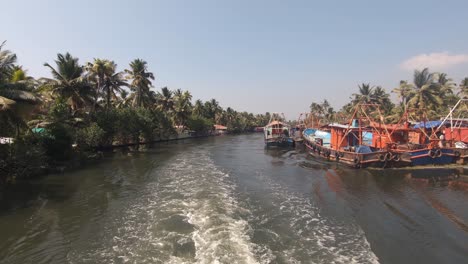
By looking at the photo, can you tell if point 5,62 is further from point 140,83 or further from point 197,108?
point 197,108

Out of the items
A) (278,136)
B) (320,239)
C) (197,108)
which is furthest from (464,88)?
(197,108)

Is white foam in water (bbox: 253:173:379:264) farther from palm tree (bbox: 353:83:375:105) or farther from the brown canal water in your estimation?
palm tree (bbox: 353:83:375:105)

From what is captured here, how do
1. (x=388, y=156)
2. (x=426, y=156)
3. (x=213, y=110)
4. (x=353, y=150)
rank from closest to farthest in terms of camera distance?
1. (x=426, y=156)
2. (x=388, y=156)
3. (x=353, y=150)
4. (x=213, y=110)

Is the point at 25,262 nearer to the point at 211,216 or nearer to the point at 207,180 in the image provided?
the point at 211,216

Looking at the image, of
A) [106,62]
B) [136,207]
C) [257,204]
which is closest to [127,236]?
[136,207]

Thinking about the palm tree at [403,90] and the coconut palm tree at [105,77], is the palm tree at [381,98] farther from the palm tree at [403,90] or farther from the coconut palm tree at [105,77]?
the coconut palm tree at [105,77]

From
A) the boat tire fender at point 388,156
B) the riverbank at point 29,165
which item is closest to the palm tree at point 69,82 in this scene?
the riverbank at point 29,165

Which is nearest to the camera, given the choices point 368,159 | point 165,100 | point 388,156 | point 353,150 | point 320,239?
point 320,239

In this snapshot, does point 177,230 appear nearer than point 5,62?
Yes
